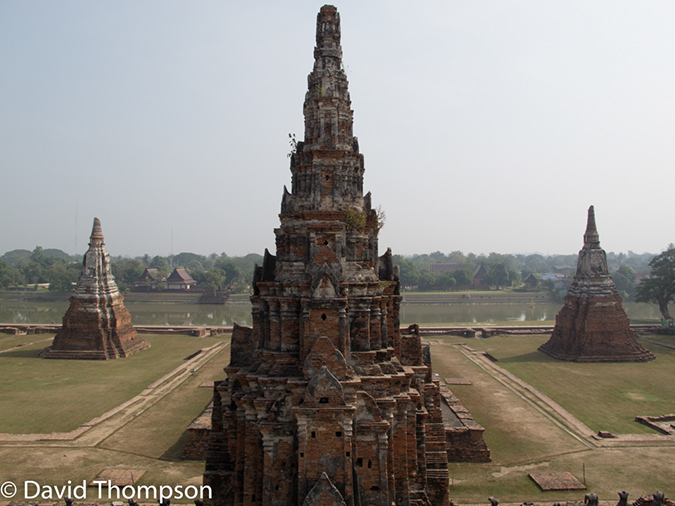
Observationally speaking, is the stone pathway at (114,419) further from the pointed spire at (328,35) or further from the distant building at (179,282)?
the distant building at (179,282)

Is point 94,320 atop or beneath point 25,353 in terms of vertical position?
atop

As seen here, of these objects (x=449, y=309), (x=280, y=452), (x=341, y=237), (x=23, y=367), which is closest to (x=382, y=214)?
(x=341, y=237)

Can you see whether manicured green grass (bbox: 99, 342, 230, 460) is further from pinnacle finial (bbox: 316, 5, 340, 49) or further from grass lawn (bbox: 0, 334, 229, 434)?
pinnacle finial (bbox: 316, 5, 340, 49)

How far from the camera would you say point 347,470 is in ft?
27.7

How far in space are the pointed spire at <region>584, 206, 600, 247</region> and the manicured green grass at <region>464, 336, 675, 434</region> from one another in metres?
7.92

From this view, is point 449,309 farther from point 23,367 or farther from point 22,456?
point 22,456

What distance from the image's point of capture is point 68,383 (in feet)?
79.9

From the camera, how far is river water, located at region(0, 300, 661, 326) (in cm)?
5450

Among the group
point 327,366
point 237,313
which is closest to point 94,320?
point 327,366

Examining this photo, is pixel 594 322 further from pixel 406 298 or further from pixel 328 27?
pixel 406 298

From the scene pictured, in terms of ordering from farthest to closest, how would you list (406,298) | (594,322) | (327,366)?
(406,298) → (594,322) → (327,366)

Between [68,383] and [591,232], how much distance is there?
109 feet

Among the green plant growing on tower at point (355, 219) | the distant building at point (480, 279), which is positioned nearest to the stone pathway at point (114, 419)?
the green plant growing on tower at point (355, 219)

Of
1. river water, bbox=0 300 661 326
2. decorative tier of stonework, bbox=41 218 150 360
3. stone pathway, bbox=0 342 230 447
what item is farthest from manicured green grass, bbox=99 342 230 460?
river water, bbox=0 300 661 326
